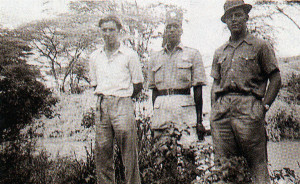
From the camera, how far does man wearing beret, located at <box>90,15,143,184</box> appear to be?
3.09 metres

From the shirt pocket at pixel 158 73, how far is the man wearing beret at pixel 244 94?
2.72 ft

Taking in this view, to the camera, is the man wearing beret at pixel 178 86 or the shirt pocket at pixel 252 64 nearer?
the shirt pocket at pixel 252 64

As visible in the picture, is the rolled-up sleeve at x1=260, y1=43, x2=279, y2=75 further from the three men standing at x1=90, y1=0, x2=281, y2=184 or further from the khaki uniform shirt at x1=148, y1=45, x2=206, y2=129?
the khaki uniform shirt at x1=148, y1=45, x2=206, y2=129

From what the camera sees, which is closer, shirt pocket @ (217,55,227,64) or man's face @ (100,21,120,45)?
shirt pocket @ (217,55,227,64)

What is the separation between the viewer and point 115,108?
3.08 m

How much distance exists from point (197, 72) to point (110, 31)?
1017 mm

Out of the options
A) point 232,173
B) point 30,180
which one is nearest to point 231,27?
point 232,173

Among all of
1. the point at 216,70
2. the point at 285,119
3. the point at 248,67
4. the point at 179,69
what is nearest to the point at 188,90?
the point at 179,69

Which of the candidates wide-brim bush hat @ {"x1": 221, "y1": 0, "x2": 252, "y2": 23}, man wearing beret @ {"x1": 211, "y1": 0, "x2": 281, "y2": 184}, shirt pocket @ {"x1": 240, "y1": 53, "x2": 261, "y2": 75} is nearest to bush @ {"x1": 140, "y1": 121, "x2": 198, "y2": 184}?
man wearing beret @ {"x1": 211, "y1": 0, "x2": 281, "y2": 184}

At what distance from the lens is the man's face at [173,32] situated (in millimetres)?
3518

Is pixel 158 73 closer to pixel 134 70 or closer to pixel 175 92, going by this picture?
pixel 175 92

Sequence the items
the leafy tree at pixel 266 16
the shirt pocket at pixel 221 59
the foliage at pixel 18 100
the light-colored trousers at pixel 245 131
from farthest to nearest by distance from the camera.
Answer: the leafy tree at pixel 266 16 → the foliage at pixel 18 100 → the shirt pocket at pixel 221 59 → the light-colored trousers at pixel 245 131

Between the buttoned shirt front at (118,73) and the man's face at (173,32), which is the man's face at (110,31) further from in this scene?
the man's face at (173,32)

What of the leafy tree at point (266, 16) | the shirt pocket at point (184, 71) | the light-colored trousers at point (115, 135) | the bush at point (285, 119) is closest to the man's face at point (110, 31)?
the light-colored trousers at point (115, 135)
